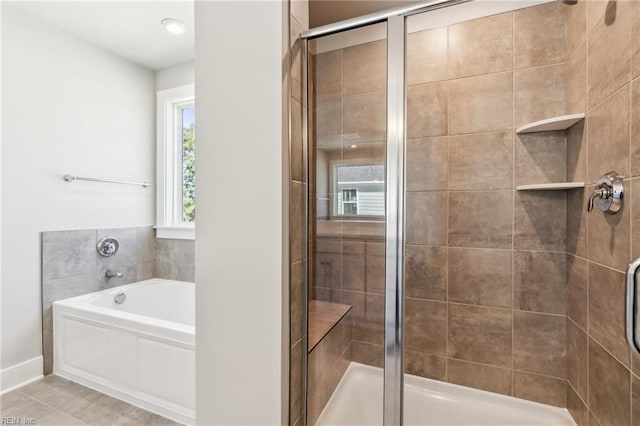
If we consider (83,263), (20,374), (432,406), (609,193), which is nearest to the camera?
(609,193)

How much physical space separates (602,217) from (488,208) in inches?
18.9

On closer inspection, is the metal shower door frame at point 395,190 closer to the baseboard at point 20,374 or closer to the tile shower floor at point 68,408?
the tile shower floor at point 68,408

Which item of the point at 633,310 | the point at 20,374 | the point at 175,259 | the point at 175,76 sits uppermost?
the point at 175,76

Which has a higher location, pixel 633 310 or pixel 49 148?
pixel 49 148

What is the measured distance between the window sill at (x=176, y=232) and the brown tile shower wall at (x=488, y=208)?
2.13 meters

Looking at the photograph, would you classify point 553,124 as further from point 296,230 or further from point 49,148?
point 49,148

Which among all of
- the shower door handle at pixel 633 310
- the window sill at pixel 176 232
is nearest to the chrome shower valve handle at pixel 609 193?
the shower door handle at pixel 633 310

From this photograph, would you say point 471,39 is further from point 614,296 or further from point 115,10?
point 115,10

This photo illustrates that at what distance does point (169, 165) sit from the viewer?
10.1 ft

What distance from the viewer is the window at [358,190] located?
1.12 meters

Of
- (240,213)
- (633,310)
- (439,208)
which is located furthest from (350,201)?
(633,310)

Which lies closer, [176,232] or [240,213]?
[240,213]

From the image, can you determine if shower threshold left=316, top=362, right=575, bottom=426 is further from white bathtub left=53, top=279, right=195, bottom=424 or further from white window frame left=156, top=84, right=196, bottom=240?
white window frame left=156, top=84, right=196, bottom=240

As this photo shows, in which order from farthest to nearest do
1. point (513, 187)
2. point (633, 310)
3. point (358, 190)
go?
point (513, 187) → point (358, 190) → point (633, 310)
